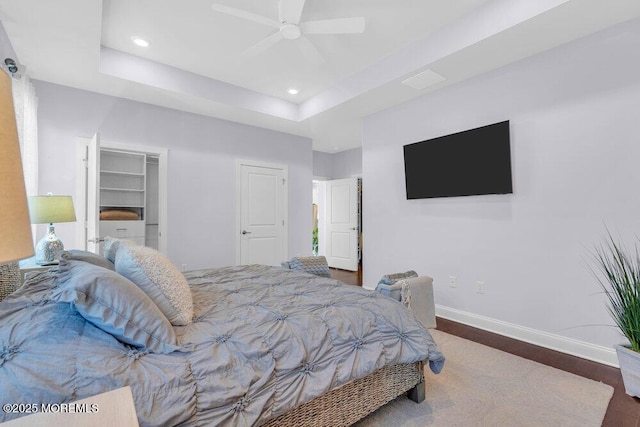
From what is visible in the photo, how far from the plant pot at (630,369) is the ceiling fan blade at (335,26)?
9.62 ft

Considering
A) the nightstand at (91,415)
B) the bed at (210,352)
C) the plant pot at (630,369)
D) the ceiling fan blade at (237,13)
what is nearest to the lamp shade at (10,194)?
the nightstand at (91,415)

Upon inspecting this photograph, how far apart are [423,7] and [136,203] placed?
468cm

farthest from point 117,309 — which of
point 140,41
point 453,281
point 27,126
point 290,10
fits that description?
point 453,281

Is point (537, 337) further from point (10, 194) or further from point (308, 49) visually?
point (10, 194)

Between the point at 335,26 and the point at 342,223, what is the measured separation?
4.69 meters

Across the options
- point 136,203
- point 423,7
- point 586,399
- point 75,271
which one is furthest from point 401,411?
point 136,203

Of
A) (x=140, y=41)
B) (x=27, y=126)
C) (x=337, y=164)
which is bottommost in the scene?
(x=27, y=126)

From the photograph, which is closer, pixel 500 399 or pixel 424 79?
pixel 500 399

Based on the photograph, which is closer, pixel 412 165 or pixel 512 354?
pixel 512 354

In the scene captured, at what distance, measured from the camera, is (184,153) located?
4375 mm

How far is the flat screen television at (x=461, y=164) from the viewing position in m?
3.05

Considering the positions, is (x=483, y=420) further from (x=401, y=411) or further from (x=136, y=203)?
(x=136, y=203)

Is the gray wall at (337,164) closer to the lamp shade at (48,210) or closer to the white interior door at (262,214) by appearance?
the white interior door at (262,214)

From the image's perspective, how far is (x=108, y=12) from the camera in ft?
8.82
